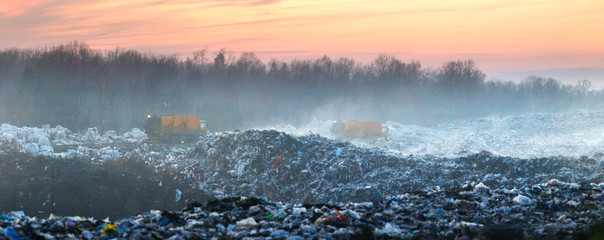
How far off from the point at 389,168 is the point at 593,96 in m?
96.5

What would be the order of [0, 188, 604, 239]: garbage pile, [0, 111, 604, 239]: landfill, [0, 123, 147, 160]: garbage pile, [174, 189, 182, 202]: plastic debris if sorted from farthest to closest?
[0, 123, 147, 160]: garbage pile < [174, 189, 182, 202]: plastic debris < [0, 111, 604, 239]: landfill < [0, 188, 604, 239]: garbage pile

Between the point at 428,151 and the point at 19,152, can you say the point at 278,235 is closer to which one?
the point at 19,152

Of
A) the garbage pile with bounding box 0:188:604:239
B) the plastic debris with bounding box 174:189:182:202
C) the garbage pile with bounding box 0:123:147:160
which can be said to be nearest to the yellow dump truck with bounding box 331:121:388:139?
the garbage pile with bounding box 0:123:147:160

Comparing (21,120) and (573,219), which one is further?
(21,120)

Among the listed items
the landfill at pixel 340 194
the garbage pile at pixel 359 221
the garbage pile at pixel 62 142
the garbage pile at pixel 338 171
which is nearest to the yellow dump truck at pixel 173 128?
the garbage pile at pixel 62 142

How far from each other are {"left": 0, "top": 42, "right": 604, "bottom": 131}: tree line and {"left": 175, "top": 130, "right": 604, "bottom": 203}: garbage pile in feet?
73.9

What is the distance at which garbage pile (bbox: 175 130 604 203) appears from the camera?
1406 cm

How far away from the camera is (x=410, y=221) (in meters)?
7.56

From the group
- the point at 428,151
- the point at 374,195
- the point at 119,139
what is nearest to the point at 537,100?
the point at 428,151

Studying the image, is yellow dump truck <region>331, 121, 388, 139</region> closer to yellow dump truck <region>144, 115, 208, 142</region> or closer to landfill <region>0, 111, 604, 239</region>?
landfill <region>0, 111, 604, 239</region>

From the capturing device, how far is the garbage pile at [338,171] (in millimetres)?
14062

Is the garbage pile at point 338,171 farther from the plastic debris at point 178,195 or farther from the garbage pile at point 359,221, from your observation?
the garbage pile at point 359,221

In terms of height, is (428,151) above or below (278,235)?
below

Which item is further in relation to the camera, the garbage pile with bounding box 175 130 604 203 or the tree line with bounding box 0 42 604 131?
the tree line with bounding box 0 42 604 131
